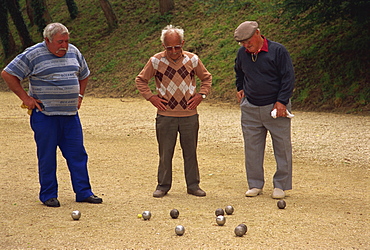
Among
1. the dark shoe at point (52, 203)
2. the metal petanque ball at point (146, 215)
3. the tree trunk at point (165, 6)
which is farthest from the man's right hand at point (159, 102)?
the tree trunk at point (165, 6)

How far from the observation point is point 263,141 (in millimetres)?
6703

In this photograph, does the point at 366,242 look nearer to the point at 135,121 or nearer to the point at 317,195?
the point at 317,195

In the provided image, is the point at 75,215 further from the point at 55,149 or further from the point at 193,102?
the point at 193,102

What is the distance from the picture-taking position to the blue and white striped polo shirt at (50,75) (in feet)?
19.7

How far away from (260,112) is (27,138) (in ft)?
23.4

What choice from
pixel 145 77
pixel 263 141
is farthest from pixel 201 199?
pixel 145 77

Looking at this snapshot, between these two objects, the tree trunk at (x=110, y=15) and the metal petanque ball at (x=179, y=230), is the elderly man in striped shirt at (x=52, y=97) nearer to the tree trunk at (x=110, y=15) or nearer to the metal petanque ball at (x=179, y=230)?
the metal petanque ball at (x=179, y=230)

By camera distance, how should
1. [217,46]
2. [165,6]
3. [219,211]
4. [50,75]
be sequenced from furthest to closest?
1. [165,6]
2. [217,46]
3. [50,75]
4. [219,211]

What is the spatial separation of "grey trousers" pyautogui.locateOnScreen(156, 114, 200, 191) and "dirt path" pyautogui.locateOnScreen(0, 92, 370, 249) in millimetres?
240

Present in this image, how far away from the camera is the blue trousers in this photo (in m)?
6.16

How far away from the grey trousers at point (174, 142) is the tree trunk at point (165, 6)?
22.6 m

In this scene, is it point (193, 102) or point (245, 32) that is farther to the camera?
point (193, 102)

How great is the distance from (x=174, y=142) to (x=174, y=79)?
779 millimetres

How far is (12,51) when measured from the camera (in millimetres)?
33531
